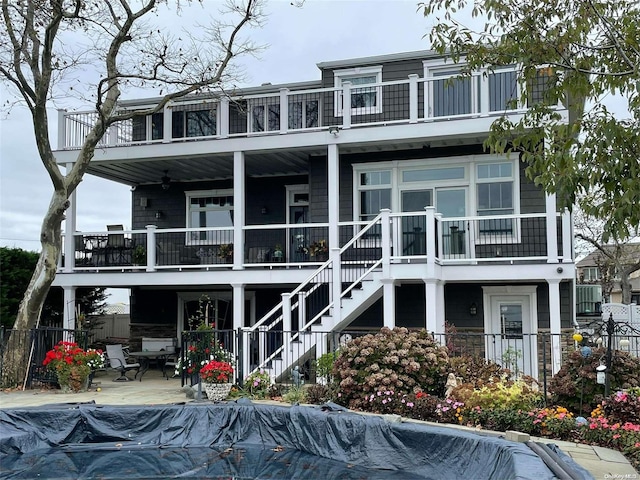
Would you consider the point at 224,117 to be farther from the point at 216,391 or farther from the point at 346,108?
the point at 216,391

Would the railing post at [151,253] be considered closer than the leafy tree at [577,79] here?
No

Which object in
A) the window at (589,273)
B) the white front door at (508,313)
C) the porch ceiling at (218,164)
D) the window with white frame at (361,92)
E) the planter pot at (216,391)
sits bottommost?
the planter pot at (216,391)

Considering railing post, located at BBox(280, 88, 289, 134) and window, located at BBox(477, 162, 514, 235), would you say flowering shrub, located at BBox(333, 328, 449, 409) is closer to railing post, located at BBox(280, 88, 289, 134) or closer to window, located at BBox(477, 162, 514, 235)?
window, located at BBox(477, 162, 514, 235)

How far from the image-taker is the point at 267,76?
18391 mm

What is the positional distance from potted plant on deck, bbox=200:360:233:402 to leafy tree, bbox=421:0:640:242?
5.92 m

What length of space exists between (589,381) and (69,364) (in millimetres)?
9074

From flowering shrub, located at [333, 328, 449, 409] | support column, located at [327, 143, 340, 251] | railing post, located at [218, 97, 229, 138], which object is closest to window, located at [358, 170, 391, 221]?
support column, located at [327, 143, 340, 251]

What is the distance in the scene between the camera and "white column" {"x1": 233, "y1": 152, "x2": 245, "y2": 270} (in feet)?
46.8

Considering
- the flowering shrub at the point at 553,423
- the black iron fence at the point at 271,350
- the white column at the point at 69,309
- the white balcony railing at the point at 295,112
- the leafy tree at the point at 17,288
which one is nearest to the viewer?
the flowering shrub at the point at 553,423

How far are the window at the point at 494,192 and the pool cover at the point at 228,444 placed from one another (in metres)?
6.69

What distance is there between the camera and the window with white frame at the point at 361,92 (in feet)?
49.4

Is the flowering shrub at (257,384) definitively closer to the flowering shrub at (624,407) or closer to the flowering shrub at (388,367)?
the flowering shrub at (388,367)

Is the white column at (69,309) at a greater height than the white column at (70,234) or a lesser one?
lesser

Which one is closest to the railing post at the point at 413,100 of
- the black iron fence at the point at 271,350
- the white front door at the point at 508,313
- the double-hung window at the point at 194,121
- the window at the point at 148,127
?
the white front door at the point at 508,313
